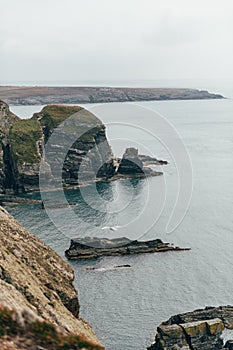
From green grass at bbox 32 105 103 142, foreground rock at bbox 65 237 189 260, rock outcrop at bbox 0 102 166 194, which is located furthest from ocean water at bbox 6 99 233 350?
green grass at bbox 32 105 103 142

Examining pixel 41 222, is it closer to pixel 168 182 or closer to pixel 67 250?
pixel 67 250

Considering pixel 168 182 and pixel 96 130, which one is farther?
pixel 96 130

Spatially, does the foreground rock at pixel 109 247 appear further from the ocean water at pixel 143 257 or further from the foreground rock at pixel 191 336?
the foreground rock at pixel 191 336

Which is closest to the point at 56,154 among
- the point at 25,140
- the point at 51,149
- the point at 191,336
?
the point at 51,149

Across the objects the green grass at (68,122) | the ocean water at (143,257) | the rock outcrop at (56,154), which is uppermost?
the green grass at (68,122)

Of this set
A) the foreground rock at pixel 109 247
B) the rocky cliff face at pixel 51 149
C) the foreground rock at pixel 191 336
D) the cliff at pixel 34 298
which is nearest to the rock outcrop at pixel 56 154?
the rocky cliff face at pixel 51 149

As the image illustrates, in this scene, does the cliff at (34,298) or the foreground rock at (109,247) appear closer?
the cliff at (34,298)

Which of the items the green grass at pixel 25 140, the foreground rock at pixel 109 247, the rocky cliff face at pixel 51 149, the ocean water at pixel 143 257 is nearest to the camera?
the ocean water at pixel 143 257

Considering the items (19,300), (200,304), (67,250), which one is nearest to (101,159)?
(67,250)
